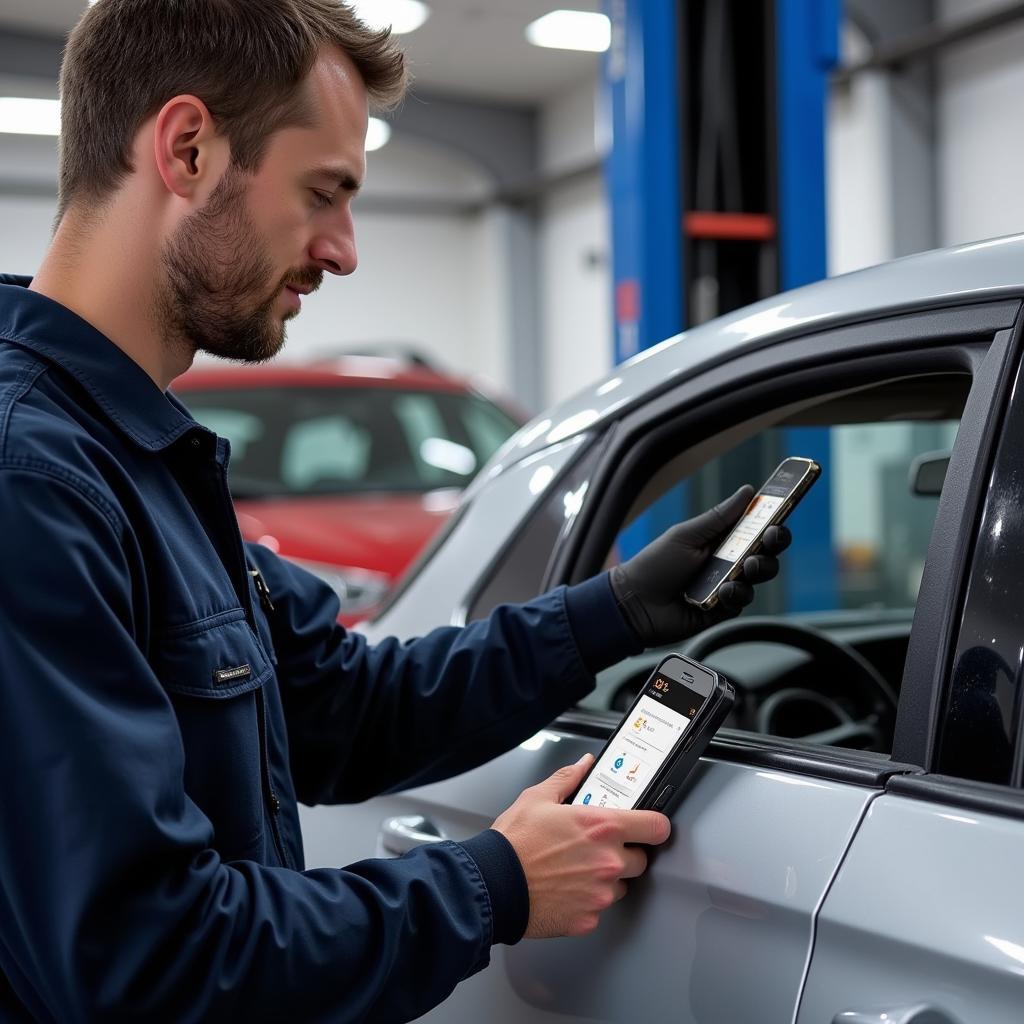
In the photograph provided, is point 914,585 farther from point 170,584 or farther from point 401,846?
point 170,584

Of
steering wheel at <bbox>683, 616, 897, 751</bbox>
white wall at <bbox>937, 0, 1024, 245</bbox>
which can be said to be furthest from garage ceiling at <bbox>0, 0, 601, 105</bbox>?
steering wheel at <bbox>683, 616, 897, 751</bbox>

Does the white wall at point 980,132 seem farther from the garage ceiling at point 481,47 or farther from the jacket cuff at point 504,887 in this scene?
the jacket cuff at point 504,887

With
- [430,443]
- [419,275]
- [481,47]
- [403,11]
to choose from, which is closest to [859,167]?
[403,11]

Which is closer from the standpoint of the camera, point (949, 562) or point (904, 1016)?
point (904, 1016)

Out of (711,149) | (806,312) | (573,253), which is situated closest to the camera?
(806,312)

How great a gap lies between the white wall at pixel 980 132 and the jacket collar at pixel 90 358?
6694 mm

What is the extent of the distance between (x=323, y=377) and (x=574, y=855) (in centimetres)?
380

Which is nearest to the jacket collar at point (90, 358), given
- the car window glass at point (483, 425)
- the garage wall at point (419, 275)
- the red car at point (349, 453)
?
the red car at point (349, 453)

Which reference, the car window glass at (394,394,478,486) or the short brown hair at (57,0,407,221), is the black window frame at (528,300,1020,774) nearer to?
the short brown hair at (57,0,407,221)

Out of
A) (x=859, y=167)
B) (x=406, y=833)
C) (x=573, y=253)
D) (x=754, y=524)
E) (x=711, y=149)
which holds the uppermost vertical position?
(x=573, y=253)

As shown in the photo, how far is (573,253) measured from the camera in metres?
11.9

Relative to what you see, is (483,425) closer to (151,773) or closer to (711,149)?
(711,149)

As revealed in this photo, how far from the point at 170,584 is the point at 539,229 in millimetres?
11902

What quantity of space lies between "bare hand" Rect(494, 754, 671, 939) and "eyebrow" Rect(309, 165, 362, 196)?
56cm
